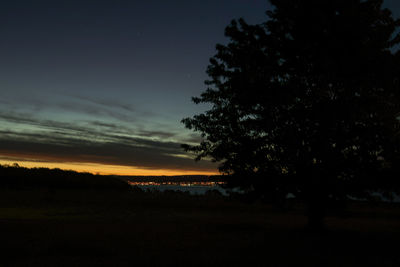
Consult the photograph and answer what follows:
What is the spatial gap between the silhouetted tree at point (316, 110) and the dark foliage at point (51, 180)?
1496 inches

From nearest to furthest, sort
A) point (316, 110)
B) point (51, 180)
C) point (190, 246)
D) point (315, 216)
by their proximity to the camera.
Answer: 1. point (190, 246)
2. point (316, 110)
3. point (315, 216)
4. point (51, 180)

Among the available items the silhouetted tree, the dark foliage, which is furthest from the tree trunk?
the dark foliage

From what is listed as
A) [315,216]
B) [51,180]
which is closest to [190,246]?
[315,216]

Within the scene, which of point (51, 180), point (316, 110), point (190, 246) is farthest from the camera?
point (51, 180)

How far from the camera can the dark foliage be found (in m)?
49.6

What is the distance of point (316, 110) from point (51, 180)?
45429 millimetres

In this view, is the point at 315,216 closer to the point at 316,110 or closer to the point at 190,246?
the point at 316,110

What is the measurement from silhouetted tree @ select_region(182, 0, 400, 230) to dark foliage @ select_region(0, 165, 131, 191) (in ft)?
125

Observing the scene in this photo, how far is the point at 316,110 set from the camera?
650 inches

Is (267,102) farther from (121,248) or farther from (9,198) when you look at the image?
(9,198)

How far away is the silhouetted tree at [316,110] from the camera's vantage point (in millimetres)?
16344

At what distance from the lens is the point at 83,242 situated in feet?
45.4

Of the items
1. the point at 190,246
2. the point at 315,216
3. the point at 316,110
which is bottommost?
the point at 190,246

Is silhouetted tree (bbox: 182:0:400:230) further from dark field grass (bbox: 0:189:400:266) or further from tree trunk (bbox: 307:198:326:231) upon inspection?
dark field grass (bbox: 0:189:400:266)
